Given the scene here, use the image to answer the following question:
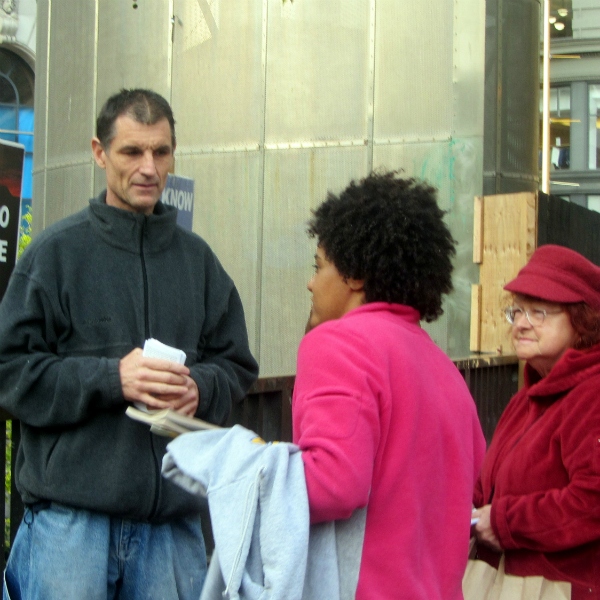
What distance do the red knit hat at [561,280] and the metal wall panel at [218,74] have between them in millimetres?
7464

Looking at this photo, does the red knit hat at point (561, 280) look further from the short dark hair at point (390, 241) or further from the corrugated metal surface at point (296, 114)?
the corrugated metal surface at point (296, 114)

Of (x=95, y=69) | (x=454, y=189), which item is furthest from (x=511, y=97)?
(x=95, y=69)

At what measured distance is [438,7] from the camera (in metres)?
10.0

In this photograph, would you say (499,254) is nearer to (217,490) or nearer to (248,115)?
(248,115)

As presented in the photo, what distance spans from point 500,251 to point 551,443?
5960mm

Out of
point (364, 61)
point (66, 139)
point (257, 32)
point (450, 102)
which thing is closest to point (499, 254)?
point (450, 102)

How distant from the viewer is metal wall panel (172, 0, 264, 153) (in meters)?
10.6

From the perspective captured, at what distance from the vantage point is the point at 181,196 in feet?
17.4

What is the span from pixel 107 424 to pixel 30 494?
0.31m

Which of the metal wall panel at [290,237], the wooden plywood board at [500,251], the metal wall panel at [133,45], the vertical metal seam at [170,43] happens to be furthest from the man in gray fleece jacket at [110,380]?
the metal wall panel at [133,45]

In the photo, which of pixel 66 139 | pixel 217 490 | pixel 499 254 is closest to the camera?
pixel 217 490

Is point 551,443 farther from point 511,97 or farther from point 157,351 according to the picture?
point 511,97

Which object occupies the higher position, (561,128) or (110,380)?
(561,128)

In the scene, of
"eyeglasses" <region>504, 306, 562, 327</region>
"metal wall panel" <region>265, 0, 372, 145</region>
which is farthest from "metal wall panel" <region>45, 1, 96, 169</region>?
"eyeglasses" <region>504, 306, 562, 327</region>
